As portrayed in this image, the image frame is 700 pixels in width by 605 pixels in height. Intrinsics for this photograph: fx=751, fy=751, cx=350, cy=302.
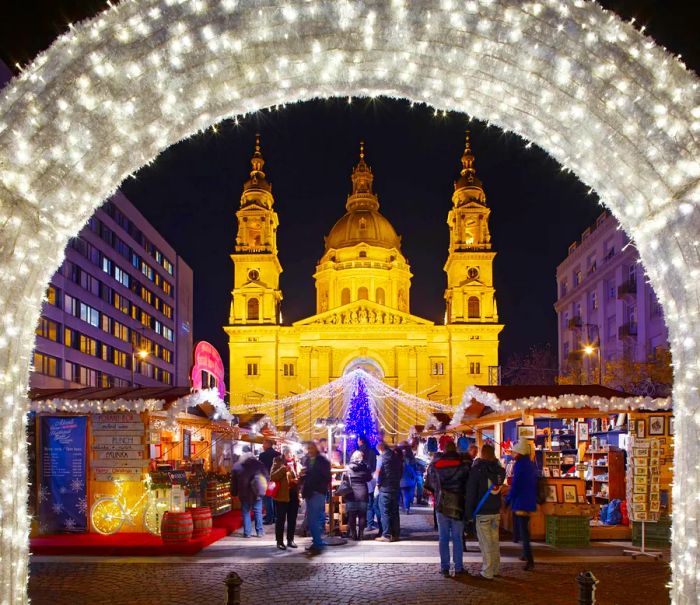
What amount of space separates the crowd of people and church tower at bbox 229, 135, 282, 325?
5698 cm

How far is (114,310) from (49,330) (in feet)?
48.7

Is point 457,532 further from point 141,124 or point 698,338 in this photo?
point 141,124

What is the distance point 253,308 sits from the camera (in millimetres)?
74125

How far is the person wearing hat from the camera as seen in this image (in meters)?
11.1

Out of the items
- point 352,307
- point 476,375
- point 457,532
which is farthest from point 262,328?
point 457,532

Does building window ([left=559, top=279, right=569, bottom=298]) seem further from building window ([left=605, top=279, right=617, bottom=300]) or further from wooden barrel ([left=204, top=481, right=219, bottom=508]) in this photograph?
wooden barrel ([left=204, top=481, right=219, bottom=508])

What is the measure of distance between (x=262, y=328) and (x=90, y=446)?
58.4m

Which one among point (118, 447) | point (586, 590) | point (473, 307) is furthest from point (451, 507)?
point (473, 307)

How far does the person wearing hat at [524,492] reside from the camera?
36.4 ft

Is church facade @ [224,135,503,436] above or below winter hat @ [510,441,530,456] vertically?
above

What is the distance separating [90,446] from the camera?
14.5 m

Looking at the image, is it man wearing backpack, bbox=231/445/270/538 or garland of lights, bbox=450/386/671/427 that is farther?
garland of lights, bbox=450/386/671/427

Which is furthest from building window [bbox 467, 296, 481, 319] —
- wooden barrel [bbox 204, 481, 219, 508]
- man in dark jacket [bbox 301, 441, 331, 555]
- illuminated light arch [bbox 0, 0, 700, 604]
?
illuminated light arch [bbox 0, 0, 700, 604]

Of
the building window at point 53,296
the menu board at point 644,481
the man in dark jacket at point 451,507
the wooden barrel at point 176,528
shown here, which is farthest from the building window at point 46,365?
the man in dark jacket at point 451,507
